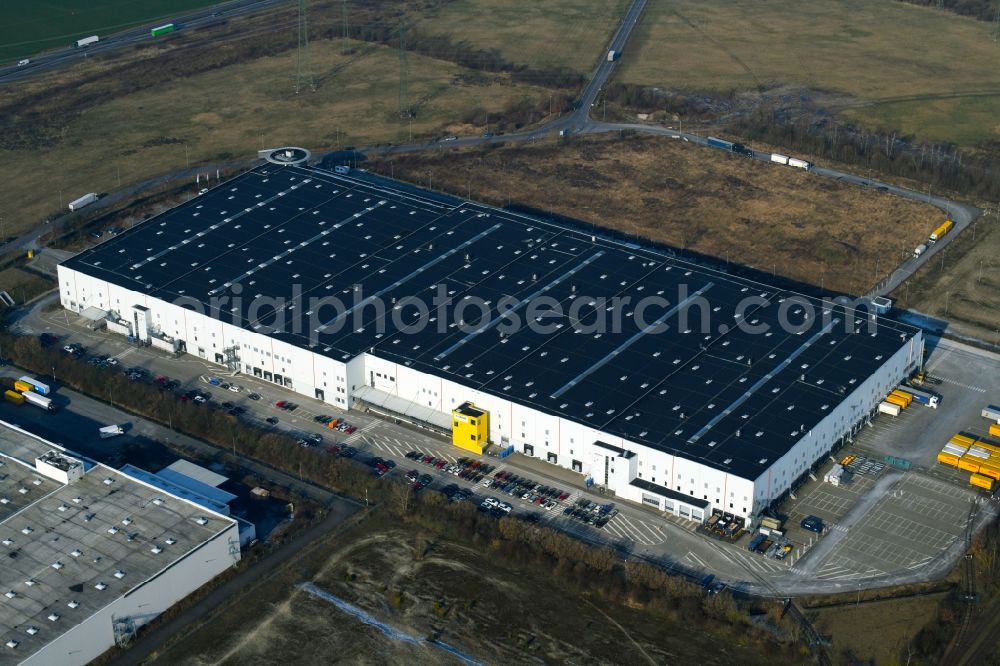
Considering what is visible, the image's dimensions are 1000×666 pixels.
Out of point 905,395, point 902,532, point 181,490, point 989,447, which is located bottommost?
point 902,532

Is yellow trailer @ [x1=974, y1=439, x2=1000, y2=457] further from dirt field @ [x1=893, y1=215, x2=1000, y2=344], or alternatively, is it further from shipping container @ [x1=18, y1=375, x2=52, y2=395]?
shipping container @ [x1=18, y1=375, x2=52, y2=395]

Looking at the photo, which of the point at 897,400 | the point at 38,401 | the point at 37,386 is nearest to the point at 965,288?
the point at 897,400

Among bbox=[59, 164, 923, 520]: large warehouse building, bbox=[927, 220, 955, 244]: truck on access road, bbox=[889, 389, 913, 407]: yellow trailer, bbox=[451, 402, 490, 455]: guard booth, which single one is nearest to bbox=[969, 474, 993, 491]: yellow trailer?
bbox=[59, 164, 923, 520]: large warehouse building

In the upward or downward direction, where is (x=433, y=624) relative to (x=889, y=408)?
downward

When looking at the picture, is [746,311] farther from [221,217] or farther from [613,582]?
[221,217]

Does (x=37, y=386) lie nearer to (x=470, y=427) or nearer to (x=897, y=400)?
(x=470, y=427)

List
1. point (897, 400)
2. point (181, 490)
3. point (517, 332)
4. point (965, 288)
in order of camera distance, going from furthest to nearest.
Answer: point (965, 288)
point (517, 332)
point (897, 400)
point (181, 490)

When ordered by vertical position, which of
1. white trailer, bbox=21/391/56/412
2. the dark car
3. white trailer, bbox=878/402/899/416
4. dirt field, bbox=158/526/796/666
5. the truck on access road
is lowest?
dirt field, bbox=158/526/796/666
